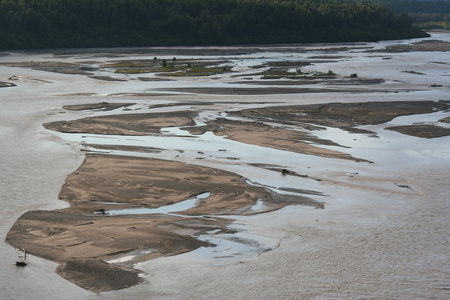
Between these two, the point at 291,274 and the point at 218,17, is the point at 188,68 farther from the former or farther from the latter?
the point at 218,17

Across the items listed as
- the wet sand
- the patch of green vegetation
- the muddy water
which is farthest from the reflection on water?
the patch of green vegetation

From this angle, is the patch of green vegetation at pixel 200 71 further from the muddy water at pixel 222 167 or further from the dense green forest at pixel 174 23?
the dense green forest at pixel 174 23

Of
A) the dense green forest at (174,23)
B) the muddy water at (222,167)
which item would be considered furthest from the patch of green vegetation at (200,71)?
the dense green forest at (174,23)

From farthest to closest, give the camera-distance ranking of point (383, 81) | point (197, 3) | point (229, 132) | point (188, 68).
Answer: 1. point (197, 3)
2. point (188, 68)
3. point (383, 81)
4. point (229, 132)

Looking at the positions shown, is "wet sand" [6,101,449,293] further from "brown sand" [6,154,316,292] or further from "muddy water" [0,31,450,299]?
"muddy water" [0,31,450,299]

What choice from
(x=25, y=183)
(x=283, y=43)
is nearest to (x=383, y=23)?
(x=283, y=43)

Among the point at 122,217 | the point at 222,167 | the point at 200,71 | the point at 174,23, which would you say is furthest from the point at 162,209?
the point at 174,23

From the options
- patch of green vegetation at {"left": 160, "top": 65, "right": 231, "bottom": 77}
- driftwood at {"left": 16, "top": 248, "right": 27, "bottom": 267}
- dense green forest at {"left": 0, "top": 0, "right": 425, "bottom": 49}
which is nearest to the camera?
driftwood at {"left": 16, "top": 248, "right": 27, "bottom": 267}

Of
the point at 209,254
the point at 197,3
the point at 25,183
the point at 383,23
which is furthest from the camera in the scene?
the point at 383,23

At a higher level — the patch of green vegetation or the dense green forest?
the dense green forest
